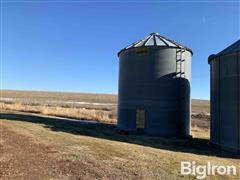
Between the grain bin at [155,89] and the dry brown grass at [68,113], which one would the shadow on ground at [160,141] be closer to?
the grain bin at [155,89]

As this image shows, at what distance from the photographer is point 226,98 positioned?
15.9 metres

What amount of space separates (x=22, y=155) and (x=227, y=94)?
10.1 metres

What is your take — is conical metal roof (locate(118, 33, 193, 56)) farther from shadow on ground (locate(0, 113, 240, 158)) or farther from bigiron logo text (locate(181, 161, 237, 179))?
bigiron logo text (locate(181, 161, 237, 179))

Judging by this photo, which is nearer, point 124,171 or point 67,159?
point 124,171

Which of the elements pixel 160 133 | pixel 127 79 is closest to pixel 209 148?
pixel 160 133

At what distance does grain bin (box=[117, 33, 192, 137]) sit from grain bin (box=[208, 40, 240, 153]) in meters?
3.49

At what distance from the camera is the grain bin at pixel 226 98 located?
15273 mm

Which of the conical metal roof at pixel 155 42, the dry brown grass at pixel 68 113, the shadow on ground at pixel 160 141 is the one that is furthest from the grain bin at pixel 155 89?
the dry brown grass at pixel 68 113

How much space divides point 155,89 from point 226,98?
17.6ft

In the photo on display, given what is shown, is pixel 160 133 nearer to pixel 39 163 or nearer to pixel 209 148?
pixel 209 148

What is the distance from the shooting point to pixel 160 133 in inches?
793

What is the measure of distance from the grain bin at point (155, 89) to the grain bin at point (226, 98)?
137 inches

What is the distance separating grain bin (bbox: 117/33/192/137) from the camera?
66.6ft

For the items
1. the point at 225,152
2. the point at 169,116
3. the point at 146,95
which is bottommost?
the point at 225,152
